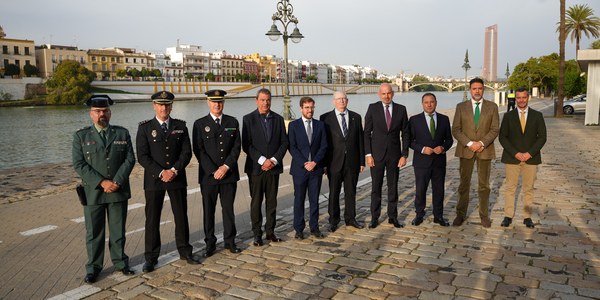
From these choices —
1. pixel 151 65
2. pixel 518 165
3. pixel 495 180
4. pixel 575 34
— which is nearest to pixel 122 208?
pixel 518 165

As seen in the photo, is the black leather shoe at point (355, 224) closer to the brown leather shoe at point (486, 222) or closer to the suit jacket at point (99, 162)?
the brown leather shoe at point (486, 222)

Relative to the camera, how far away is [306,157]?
591 centimetres

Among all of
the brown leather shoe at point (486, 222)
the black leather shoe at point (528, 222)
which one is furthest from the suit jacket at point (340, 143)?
the black leather shoe at point (528, 222)

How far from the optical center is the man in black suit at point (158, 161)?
4906 mm

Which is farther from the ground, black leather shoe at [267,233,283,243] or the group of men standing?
the group of men standing

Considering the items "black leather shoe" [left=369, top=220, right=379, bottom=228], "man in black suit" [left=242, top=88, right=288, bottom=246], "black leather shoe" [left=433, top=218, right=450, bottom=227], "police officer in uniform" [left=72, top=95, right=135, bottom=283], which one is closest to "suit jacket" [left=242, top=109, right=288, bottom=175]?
"man in black suit" [left=242, top=88, right=288, bottom=246]

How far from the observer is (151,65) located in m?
112

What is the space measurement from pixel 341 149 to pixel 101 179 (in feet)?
9.81

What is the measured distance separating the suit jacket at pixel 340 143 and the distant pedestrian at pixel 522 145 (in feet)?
6.45

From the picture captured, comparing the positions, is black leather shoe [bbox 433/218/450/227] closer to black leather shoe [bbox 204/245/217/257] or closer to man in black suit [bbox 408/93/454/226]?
man in black suit [bbox 408/93/454/226]

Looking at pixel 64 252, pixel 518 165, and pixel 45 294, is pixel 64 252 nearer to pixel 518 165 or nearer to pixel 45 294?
pixel 45 294

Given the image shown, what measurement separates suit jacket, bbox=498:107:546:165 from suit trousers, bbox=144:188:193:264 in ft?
14.0

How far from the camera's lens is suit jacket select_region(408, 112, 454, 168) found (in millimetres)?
6234

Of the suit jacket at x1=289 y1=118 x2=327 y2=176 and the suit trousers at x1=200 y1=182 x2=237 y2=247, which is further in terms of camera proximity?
the suit jacket at x1=289 y1=118 x2=327 y2=176
